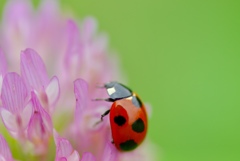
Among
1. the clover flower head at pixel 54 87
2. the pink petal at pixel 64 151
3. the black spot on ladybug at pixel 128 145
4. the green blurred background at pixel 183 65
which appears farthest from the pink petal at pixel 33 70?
the green blurred background at pixel 183 65

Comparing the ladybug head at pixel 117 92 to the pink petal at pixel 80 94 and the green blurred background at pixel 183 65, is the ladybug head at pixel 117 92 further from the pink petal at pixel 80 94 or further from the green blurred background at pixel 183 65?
the green blurred background at pixel 183 65

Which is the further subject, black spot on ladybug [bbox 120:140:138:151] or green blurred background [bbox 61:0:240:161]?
green blurred background [bbox 61:0:240:161]

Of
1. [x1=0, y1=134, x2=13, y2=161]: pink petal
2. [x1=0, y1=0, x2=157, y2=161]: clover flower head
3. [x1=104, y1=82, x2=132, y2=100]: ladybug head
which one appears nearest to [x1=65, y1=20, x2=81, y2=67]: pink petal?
[x1=0, y1=0, x2=157, y2=161]: clover flower head

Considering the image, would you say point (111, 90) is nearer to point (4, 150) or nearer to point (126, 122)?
point (126, 122)

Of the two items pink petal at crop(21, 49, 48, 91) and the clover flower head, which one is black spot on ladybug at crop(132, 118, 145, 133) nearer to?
the clover flower head

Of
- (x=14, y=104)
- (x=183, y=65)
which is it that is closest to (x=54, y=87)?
(x=14, y=104)
